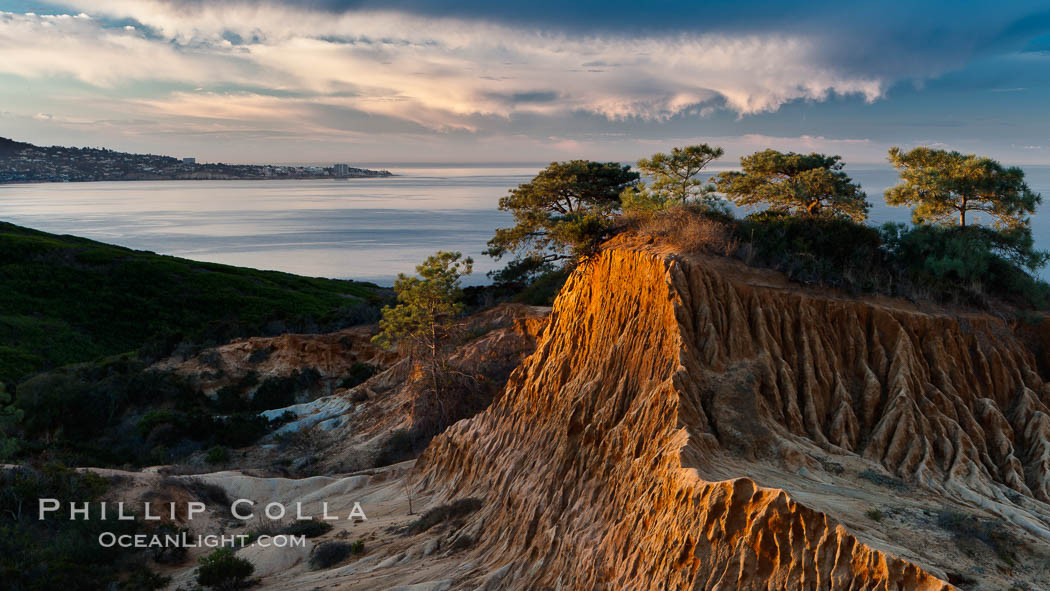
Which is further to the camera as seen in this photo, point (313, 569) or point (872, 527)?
point (313, 569)

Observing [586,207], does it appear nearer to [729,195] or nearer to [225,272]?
[729,195]

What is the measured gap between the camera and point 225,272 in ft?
248

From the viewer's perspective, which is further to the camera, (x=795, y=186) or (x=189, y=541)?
(x=795, y=186)

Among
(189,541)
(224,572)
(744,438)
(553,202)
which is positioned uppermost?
(553,202)

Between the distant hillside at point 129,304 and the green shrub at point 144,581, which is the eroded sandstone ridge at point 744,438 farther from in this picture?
the distant hillside at point 129,304

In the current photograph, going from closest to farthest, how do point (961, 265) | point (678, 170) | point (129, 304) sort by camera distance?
point (961, 265)
point (678, 170)
point (129, 304)

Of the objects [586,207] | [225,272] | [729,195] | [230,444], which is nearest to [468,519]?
[230,444]

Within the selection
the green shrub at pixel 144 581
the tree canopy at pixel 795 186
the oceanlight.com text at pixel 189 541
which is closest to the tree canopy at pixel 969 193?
the tree canopy at pixel 795 186

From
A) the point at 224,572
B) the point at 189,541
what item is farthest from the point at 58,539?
the point at 224,572

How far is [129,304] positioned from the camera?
62.6m

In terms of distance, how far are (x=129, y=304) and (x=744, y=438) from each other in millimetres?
65734

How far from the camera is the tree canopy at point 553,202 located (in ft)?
122

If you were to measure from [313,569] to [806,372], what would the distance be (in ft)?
41.9

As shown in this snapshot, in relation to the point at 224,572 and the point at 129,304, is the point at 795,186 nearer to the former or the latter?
the point at 224,572
